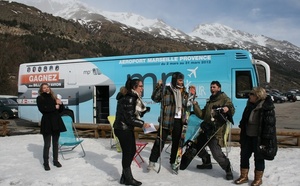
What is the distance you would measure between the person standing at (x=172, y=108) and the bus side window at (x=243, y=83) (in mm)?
4404

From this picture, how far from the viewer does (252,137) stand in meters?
5.18

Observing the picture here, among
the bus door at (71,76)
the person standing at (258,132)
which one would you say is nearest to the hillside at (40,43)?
the bus door at (71,76)

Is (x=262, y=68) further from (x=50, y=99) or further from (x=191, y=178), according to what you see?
(x=50, y=99)

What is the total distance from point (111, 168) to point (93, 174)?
0.53 meters

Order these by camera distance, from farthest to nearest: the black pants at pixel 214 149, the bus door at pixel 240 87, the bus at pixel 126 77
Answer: the bus at pixel 126 77
the bus door at pixel 240 87
the black pants at pixel 214 149

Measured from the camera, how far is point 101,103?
42.3 feet

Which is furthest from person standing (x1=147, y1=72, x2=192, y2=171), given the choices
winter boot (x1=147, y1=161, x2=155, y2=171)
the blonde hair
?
the blonde hair

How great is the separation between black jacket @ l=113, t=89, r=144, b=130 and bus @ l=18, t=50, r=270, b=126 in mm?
5456

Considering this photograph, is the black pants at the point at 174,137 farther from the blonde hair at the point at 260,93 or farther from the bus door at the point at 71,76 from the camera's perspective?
the bus door at the point at 71,76

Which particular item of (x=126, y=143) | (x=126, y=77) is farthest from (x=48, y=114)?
(x=126, y=77)

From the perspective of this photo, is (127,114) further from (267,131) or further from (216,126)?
(267,131)

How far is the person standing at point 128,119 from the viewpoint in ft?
16.7

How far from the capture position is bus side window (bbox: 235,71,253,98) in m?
9.66

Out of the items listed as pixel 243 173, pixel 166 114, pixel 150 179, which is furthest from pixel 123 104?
pixel 243 173
